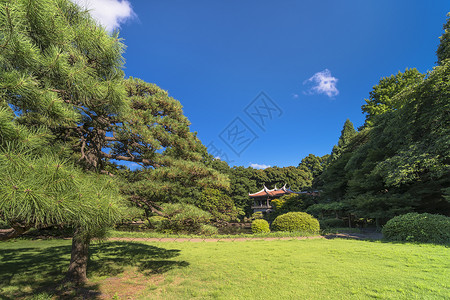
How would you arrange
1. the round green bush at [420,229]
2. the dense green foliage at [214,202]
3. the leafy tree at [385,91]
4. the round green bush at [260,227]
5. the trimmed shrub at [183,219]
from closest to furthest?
the trimmed shrub at [183,219] < the round green bush at [420,229] < the round green bush at [260,227] < the dense green foliage at [214,202] < the leafy tree at [385,91]

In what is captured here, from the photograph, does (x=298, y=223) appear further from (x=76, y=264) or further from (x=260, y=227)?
(x=76, y=264)

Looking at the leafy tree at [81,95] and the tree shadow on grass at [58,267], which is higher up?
the leafy tree at [81,95]

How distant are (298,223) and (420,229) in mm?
5148

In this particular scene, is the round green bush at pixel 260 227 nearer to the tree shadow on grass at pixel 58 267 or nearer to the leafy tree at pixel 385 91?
the tree shadow on grass at pixel 58 267

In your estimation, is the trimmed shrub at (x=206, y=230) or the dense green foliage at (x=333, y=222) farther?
the dense green foliage at (x=333, y=222)

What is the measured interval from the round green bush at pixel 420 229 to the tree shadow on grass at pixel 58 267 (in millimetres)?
8240

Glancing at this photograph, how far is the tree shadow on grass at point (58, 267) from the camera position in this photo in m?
3.35

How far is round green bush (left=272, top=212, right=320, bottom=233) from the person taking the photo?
1082 cm

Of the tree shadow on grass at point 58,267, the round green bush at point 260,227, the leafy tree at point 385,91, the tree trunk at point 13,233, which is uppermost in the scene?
the leafy tree at point 385,91

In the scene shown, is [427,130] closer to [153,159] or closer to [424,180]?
[424,180]

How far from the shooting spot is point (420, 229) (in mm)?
6887

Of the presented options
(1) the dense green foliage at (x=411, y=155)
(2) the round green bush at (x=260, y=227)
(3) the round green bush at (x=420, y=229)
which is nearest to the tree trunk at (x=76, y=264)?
(2) the round green bush at (x=260, y=227)

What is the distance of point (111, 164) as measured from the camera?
4602 millimetres

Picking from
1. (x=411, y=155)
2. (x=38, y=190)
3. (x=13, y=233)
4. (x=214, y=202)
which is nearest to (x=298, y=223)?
(x=214, y=202)
